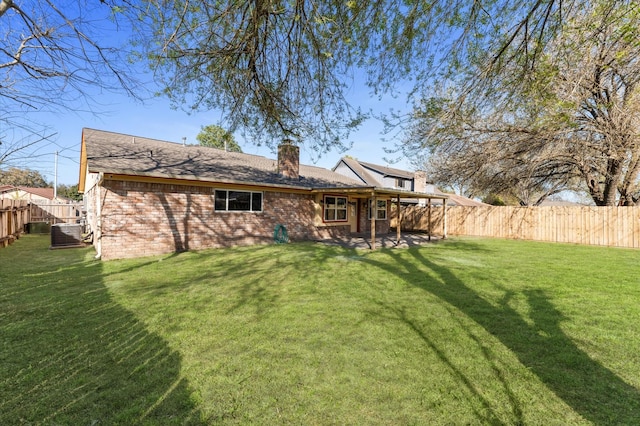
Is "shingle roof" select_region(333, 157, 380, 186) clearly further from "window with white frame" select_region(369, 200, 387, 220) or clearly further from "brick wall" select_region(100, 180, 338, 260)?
"brick wall" select_region(100, 180, 338, 260)

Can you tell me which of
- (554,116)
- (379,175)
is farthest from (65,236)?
(379,175)

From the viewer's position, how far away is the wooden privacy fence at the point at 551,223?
508 inches

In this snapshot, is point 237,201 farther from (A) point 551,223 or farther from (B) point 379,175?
(B) point 379,175

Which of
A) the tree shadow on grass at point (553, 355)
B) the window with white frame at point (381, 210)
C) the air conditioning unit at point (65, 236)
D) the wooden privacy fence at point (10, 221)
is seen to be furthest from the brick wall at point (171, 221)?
the tree shadow on grass at point (553, 355)

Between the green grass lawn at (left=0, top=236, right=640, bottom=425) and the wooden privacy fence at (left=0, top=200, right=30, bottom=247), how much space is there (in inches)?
245

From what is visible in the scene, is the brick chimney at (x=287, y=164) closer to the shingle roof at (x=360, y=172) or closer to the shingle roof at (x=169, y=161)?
the shingle roof at (x=169, y=161)

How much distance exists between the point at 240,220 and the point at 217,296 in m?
6.44

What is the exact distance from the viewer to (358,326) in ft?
13.3

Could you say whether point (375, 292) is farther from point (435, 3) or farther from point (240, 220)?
point (240, 220)

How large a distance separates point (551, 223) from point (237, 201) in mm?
15430

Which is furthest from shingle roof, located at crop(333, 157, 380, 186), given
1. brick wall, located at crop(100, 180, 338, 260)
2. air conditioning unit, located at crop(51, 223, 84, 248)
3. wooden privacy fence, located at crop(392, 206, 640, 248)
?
air conditioning unit, located at crop(51, 223, 84, 248)

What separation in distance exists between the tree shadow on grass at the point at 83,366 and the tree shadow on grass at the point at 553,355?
3.12 metres

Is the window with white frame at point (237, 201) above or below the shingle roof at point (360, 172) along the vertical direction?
below

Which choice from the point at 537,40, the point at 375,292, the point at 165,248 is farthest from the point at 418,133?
the point at 165,248
